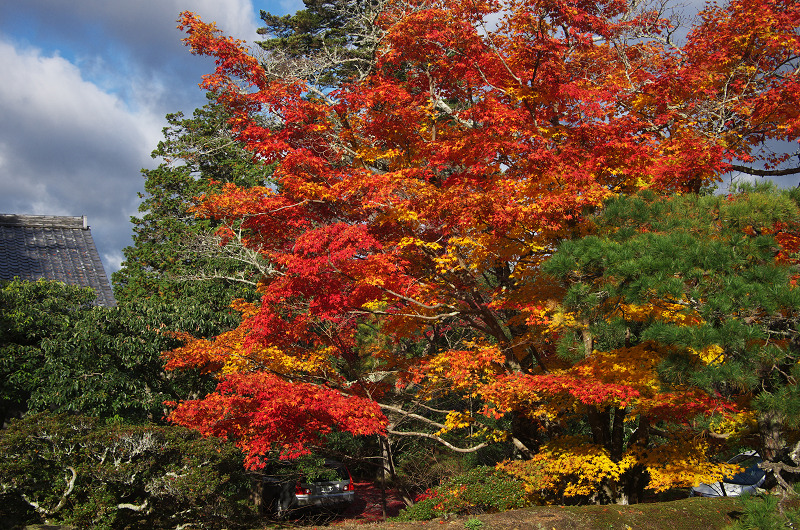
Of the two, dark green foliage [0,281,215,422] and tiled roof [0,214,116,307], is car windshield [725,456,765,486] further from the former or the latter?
tiled roof [0,214,116,307]

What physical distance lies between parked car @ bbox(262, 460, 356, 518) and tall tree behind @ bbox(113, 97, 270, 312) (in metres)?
4.82

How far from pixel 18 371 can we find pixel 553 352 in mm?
10130

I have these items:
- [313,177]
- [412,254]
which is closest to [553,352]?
[412,254]

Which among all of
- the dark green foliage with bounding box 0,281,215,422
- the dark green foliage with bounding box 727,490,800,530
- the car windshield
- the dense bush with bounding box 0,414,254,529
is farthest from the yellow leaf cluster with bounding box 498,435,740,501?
the dark green foliage with bounding box 0,281,215,422

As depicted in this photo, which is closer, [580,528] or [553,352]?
[580,528]

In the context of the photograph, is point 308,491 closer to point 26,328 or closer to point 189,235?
point 26,328

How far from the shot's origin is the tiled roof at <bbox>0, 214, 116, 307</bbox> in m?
15.5

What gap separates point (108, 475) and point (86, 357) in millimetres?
4845

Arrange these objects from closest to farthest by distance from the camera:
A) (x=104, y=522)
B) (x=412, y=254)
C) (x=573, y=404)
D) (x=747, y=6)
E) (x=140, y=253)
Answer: (x=104, y=522)
(x=573, y=404)
(x=747, y=6)
(x=412, y=254)
(x=140, y=253)

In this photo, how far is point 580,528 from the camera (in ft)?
21.5

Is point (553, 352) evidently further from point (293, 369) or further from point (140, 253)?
point (140, 253)

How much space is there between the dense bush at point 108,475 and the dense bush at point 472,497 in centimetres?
288

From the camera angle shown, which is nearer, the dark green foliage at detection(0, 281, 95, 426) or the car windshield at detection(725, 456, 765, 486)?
the dark green foliage at detection(0, 281, 95, 426)

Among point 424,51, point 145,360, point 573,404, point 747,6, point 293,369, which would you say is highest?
point 424,51
